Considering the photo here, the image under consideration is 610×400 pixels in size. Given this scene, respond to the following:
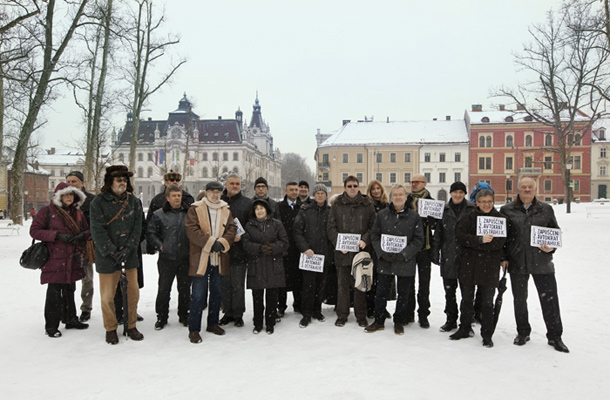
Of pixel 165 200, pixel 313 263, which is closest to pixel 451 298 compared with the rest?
pixel 313 263

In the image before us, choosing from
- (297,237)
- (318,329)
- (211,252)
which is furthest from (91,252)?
(318,329)

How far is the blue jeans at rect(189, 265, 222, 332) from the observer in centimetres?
560

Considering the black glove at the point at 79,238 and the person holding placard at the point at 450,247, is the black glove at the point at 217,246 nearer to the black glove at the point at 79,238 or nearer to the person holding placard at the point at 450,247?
the black glove at the point at 79,238

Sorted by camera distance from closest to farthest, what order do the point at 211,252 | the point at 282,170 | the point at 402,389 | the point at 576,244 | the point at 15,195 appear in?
the point at 402,389 → the point at 211,252 → the point at 576,244 → the point at 15,195 → the point at 282,170

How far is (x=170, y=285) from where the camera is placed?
6.24m

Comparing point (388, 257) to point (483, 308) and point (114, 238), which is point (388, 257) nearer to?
point (483, 308)

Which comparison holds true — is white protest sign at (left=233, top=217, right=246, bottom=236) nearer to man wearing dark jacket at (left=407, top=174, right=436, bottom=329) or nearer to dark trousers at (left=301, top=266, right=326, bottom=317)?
dark trousers at (left=301, top=266, right=326, bottom=317)

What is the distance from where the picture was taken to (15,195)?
1875cm

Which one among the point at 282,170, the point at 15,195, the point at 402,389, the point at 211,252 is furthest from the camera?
the point at 282,170

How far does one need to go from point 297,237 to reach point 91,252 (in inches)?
113

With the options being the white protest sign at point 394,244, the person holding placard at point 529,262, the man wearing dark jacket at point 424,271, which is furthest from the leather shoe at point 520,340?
the white protest sign at point 394,244

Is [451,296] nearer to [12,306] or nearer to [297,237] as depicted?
[297,237]

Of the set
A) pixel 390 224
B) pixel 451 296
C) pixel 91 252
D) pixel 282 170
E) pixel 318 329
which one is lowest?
pixel 318 329

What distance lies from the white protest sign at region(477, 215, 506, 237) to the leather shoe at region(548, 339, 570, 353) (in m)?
1.42
